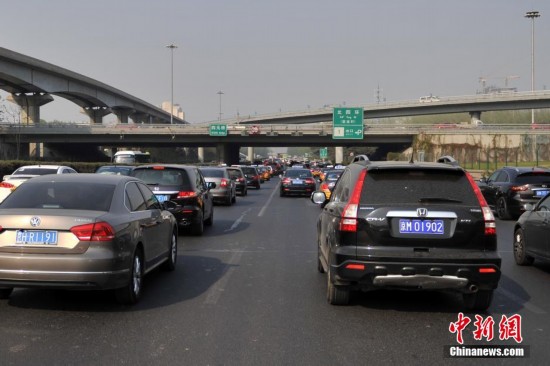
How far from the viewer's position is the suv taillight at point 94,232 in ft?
19.8

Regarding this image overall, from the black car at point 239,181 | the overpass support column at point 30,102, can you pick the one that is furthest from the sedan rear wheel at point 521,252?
the overpass support column at point 30,102

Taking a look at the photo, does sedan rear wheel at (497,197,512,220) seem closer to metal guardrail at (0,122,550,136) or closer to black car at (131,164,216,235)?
black car at (131,164,216,235)

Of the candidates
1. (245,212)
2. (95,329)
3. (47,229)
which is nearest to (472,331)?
(95,329)

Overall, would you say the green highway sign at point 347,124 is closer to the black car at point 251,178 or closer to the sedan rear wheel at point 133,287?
the black car at point 251,178

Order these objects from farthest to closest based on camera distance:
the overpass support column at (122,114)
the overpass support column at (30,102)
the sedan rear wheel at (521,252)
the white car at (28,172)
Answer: the overpass support column at (122,114) → the overpass support column at (30,102) → the white car at (28,172) → the sedan rear wheel at (521,252)

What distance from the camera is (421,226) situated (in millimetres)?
6051

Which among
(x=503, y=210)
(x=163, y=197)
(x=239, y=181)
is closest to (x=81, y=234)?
(x=163, y=197)

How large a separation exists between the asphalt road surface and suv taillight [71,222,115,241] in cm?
88

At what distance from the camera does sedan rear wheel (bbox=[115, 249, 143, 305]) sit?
6602 mm

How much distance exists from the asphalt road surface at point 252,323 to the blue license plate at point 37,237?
0.83m

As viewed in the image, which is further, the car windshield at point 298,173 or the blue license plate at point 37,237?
the car windshield at point 298,173

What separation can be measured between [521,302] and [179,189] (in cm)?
812

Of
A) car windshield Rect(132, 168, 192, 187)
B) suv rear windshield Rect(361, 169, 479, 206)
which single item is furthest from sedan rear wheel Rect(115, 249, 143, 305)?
car windshield Rect(132, 168, 192, 187)

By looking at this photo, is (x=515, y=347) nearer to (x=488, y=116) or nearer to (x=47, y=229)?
(x=47, y=229)
